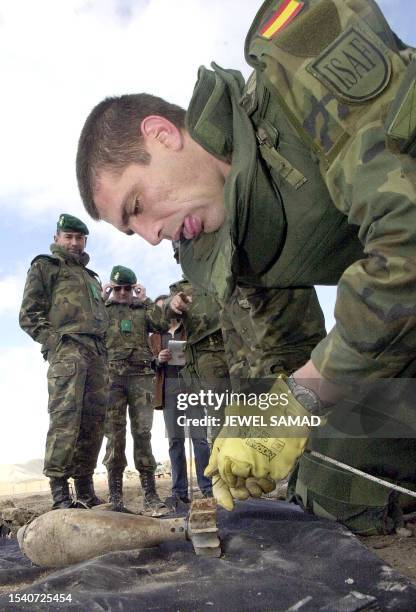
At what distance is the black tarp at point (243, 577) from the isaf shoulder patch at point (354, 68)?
4.40 feet

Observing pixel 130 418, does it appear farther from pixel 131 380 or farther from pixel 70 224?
pixel 70 224

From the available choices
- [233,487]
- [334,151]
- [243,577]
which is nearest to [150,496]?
[233,487]

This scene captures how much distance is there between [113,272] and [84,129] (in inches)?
192

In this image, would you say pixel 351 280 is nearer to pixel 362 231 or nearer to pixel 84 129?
pixel 362 231

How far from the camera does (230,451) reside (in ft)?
6.18

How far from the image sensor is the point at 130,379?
650 centimetres

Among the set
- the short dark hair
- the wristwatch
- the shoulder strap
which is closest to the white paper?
the shoulder strap

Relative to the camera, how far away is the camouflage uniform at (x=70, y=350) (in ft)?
16.2

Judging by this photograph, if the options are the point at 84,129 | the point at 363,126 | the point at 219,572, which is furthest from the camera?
the point at 84,129

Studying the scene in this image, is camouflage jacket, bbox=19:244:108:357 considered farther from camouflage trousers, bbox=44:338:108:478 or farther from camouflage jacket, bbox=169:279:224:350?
camouflage jacket, bbox=169:279:224:350

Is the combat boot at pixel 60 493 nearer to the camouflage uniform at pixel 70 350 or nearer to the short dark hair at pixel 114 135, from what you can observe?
the camouflage uniform at pixel 70 350

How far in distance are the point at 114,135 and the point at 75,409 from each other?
334cm

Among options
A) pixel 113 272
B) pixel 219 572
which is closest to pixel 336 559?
pixel 219 572

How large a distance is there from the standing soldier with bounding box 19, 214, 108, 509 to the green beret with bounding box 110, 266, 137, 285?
1249 millimetres
